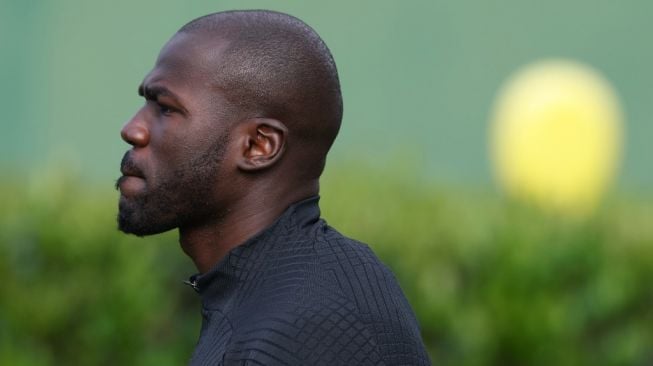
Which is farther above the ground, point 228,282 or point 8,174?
point 228,282

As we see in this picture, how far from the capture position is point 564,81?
952 cm

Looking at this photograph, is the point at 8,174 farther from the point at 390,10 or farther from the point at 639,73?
the point at 639,73

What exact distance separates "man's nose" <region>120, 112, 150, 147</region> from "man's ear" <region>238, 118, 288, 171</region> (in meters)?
0.20

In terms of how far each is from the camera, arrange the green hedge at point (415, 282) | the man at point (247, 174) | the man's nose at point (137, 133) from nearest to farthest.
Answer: the man at point (247, 174) < the man's nose at point (137, 133) < the green hedge at point (415, 282)

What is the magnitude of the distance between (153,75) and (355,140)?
7379mm

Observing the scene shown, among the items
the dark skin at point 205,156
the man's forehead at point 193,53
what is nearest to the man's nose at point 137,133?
the dark skin at point 205,156

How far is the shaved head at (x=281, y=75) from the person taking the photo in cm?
265

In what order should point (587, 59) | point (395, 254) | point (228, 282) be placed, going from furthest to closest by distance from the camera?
point (587, 59) < point (395, 254) < point (228, 282)

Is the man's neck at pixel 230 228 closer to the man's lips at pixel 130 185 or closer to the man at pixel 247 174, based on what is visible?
the man at pixel 247 174

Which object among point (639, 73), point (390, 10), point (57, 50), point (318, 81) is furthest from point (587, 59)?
point (318, 81)

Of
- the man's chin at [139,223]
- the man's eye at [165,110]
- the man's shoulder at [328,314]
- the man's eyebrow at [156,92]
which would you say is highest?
the man's eyebrow at [156,92]

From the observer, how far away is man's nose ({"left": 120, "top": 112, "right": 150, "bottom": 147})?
8.89 ft

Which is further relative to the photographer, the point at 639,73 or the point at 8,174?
the point at 639,73

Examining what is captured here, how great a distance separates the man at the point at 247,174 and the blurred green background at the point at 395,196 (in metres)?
2.94
